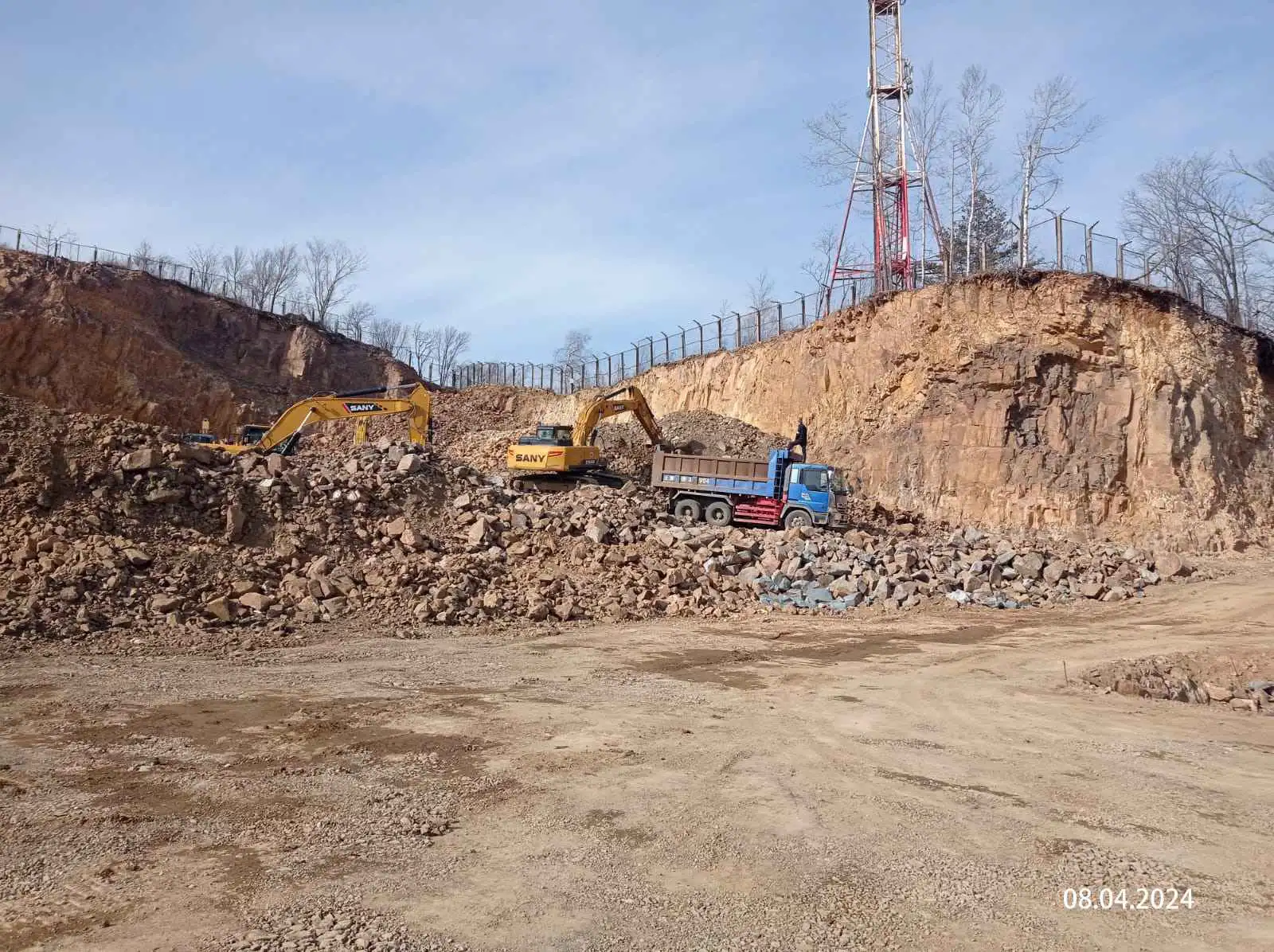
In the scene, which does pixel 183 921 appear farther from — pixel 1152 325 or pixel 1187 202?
pixel 1187 202

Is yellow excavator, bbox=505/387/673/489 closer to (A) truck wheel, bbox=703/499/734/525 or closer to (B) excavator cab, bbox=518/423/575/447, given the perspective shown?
(B) excavator cab, bbox=518/423/575/447

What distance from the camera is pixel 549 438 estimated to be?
2225 cm

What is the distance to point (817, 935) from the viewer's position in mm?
3830

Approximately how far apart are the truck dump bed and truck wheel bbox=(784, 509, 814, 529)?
0.67m

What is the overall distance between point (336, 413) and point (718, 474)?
29.9 feet

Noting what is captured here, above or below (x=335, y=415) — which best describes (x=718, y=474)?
below

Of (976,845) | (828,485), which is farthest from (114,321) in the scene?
(976,845)

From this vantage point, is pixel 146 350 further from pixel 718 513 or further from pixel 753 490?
pixel 753 490

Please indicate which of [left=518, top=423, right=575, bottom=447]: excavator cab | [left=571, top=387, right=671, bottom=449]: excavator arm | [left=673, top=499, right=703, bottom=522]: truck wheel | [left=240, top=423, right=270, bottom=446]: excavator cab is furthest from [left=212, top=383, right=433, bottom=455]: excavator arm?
[left=673, top=499, right=703, bottom=522]: truck wheel

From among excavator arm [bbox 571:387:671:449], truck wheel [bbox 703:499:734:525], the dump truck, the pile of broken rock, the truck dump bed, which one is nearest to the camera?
the pile of broken rock

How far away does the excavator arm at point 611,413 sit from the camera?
22.8 meters

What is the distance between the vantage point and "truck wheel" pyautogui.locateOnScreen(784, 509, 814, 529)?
766 inches

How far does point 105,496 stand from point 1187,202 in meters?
34.8
